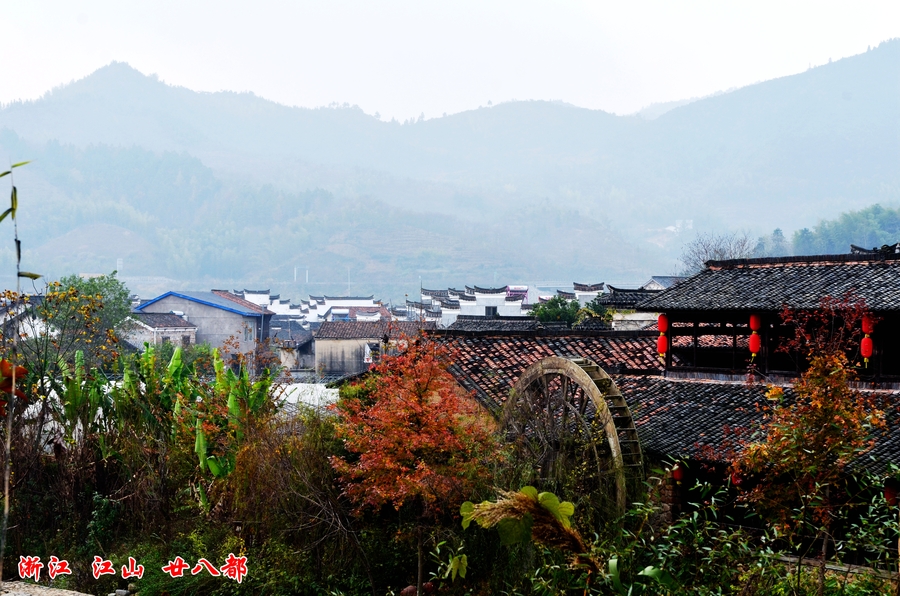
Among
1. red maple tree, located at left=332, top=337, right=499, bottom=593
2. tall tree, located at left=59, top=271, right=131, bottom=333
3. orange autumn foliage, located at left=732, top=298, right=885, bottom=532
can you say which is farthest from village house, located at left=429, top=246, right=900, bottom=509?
tall tree, located at left=59, top=271, right=131, bottom=333

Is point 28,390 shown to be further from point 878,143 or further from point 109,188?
point 878,143

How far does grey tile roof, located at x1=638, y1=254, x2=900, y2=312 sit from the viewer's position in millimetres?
13531

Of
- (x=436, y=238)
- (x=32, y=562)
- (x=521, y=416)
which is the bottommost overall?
(x=32, y=562)

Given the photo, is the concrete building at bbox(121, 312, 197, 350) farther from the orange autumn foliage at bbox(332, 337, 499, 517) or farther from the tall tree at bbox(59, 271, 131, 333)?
the orange autumn foliage at bbox(332, 337, 499, 517)

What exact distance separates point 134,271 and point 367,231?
1551 inches

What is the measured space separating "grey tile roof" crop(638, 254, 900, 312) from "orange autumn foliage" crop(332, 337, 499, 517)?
476 cm

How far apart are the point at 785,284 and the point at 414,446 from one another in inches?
264

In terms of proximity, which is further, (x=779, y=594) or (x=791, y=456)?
(x=779, y=594)

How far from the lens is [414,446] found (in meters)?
11.2

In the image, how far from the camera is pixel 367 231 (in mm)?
168375

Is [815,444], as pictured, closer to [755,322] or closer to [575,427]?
[575,427]

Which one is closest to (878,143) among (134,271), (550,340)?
(134,271)

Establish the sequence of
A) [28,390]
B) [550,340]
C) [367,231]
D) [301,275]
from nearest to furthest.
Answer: [28,390] → [550,340] → [301,275] → [367,231]

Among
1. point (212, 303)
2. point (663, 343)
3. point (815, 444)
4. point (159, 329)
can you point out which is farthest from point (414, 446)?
point (212, 303)
